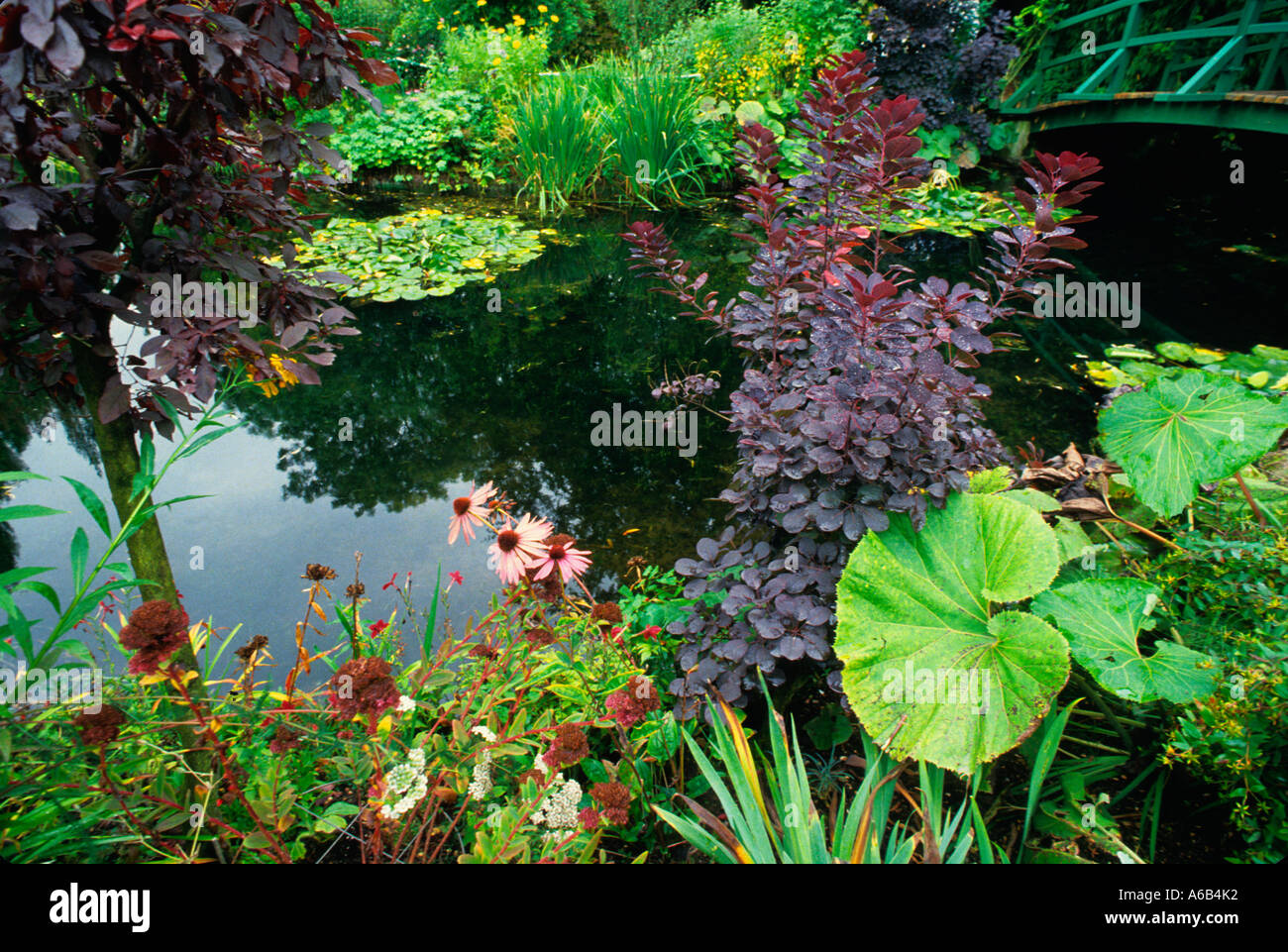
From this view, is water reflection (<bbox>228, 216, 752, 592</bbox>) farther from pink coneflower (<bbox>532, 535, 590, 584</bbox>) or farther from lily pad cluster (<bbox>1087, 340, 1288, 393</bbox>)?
lily pad cluster (<bbox>1087, 340, 1288, 393</bbox>)

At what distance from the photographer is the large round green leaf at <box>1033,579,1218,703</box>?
1.35 metres

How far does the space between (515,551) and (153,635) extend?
0.72 meters

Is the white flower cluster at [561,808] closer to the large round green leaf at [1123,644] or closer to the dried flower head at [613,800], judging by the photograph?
the dried flower head at [613,800]

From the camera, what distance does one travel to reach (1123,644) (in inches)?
58.2

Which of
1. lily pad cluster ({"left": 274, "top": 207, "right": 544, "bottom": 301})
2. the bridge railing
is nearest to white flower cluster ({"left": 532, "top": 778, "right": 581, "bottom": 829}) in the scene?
lily pad cluster ({"left": 274, "top": 207, "right": 544, "bottom": 301})

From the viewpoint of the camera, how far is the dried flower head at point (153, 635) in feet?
3.30

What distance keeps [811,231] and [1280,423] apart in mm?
1209

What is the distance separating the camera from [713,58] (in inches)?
344

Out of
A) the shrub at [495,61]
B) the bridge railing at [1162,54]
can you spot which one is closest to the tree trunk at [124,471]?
the bridge railing at [1162,54]

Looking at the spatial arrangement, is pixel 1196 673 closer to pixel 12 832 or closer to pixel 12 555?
pixel 12 832

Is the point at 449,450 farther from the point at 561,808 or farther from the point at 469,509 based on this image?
the point at 561,808

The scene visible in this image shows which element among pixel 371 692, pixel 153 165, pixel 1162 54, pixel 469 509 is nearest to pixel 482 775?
pixel 371 692

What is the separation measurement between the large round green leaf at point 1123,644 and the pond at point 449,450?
4.54 ft
